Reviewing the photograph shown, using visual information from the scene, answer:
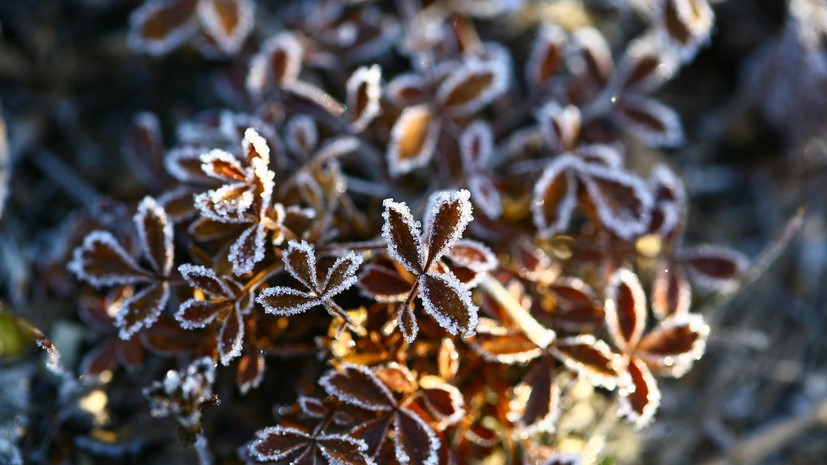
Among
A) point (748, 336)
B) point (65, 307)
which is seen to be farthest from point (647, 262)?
point (65, 307)

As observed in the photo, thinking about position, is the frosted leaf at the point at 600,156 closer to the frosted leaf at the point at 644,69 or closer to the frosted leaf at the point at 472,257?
the frosted leaf at the point at 644,69

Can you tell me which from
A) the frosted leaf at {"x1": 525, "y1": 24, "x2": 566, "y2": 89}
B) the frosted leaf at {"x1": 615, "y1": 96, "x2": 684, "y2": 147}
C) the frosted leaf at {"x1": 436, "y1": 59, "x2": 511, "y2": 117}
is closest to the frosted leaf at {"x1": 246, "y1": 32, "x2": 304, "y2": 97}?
the frosted leaf at {"x1": 436, "y1": 59, "x2": 511, "y2": 117}

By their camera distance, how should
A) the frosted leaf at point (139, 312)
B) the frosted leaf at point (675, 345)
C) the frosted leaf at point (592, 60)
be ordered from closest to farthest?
the frosted leaf at point (139, 312) < the frosted leaf at point (675, 345) < the frosted leaf at point (592, 60)

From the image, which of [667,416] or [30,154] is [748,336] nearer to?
[667,416]

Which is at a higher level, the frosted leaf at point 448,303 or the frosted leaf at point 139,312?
the frosted leaf at point 139,312

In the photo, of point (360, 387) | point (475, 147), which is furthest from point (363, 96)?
point (360, 387)

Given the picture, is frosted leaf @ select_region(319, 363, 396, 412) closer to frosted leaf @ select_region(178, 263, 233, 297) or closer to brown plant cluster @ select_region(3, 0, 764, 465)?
brown plant cluster @ select_region(3, 0, 764, 465)

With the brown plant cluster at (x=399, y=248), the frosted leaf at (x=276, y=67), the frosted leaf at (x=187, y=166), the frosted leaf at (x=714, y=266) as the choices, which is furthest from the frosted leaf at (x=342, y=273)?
the frosted leaf at (x=714, y=266)
